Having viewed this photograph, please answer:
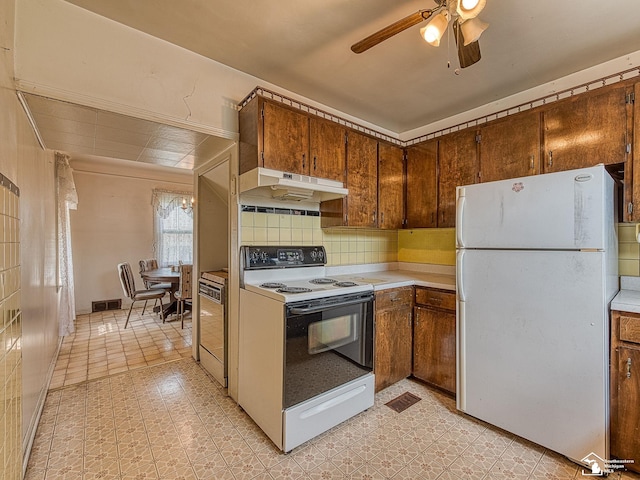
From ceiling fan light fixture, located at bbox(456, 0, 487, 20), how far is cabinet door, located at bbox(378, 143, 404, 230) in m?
1.59

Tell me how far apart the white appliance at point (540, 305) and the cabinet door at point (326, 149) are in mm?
982

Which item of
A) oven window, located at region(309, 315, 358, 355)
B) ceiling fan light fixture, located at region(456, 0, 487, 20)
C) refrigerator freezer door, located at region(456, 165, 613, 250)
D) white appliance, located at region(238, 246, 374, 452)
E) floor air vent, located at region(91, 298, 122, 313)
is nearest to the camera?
ceiling fan light fixture, located at region(456, 0, 487, 20)

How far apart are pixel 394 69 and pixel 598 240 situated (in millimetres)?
1725

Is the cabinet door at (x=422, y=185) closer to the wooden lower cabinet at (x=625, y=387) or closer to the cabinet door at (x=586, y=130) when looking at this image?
the cabinet door at (x=586, y=130)

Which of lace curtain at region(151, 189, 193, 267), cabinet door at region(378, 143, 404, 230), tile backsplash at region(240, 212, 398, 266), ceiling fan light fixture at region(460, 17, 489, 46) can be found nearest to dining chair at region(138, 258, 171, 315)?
lace curtain at region(151, 189, 193, 267)

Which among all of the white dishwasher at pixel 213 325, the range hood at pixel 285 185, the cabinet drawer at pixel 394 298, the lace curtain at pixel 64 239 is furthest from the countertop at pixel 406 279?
the lace curtain at pixel 64 239

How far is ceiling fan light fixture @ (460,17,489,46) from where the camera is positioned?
1261mm

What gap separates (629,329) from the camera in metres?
1.48

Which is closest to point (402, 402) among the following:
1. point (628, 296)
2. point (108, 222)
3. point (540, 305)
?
point (540, 305)

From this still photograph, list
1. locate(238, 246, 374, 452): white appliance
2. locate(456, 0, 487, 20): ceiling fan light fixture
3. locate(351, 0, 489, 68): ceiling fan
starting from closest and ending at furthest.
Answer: locate(456, 0, 487, 20): ceiling fan light fixture → locate(351, 0, 489, 68): ceiling fan → locate(238, 246, 374, 452): white appliance

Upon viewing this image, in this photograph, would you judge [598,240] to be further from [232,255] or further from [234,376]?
[234,376]

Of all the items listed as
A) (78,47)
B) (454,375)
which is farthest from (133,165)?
(454,375)

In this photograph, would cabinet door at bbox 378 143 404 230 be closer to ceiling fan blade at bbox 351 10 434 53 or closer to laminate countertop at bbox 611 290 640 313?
ceiling fan blade at bbox 351 10 434 53

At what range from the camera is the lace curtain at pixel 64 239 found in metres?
3.61
